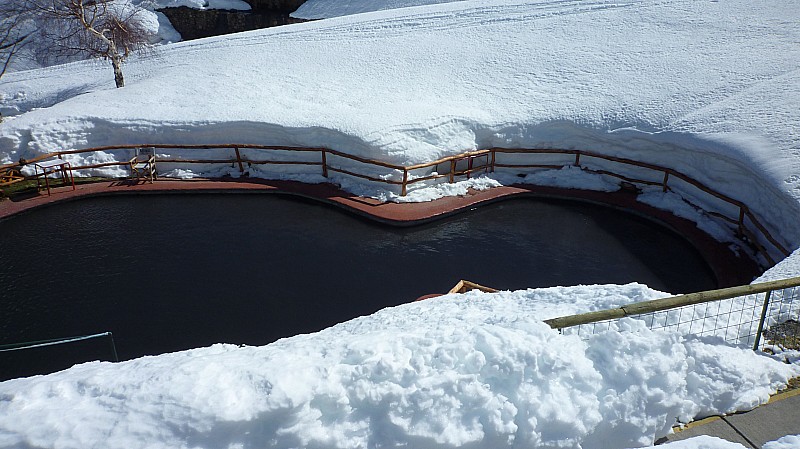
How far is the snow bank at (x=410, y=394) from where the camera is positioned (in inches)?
197

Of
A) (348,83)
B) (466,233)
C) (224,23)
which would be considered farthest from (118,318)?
(224,23)

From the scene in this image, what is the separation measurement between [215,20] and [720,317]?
135 feet

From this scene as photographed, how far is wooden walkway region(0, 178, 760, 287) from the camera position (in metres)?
14.1

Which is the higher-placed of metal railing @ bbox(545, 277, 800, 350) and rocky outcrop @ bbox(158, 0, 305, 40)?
rocky outcrop @ bbox(158, 0, 305, 40)

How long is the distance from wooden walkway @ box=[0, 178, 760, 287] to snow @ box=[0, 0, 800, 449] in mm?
483

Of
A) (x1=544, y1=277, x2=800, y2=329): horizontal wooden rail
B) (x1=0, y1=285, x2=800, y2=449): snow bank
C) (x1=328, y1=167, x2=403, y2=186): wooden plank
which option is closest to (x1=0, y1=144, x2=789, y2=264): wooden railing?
(x1=328, y1=167, x2=403, y2=186): wooden plank

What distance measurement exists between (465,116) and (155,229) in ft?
29.1

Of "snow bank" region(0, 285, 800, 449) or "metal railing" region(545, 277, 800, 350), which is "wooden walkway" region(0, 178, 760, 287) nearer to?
"metal railing" region(545, 277, 800, 350)

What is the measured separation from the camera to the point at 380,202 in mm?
15570

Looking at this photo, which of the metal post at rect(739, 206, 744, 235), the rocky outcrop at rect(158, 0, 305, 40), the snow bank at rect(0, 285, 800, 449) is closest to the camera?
the snow bank at rect(0, 285, 800, 449)

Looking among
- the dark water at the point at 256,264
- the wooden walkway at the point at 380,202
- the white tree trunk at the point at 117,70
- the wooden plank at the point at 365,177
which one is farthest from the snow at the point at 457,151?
the dark water at the point at 256,264

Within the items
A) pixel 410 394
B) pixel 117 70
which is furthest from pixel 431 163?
pixel 117 70

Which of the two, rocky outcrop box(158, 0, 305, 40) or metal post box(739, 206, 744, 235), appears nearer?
metal post box(739, 206, 744, 235)

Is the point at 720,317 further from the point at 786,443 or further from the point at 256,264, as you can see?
the point at 256,264
